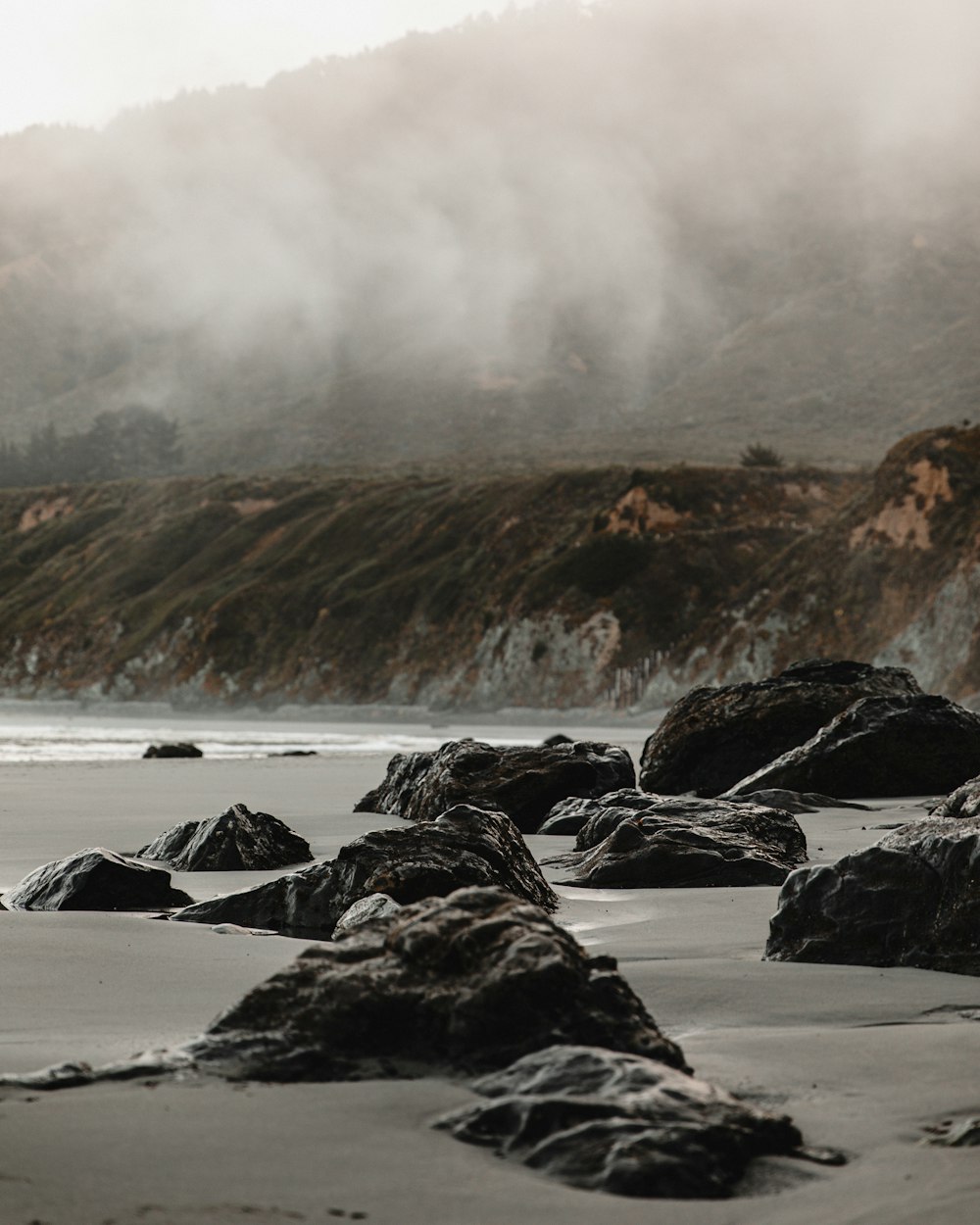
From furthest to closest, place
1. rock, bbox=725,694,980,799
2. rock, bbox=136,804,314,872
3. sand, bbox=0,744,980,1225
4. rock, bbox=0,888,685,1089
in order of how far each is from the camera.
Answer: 1. rock, bbox=725,694,980,799
2. rock, bbox=136,804,314,872
3. rock, bbox=0,888,685,1089
4. sand, bbox=0,744,980,1225

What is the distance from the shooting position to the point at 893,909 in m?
4.76

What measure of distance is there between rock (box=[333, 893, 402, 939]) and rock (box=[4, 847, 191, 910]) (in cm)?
138

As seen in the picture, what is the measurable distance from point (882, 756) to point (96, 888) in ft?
25.6

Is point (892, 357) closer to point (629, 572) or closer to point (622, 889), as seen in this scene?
point (629, 572)

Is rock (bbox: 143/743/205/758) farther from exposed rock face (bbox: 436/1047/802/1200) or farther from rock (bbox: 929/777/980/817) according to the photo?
exposed rock face (bbox: 436/1047/802/1200)

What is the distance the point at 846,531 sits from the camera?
54406mm

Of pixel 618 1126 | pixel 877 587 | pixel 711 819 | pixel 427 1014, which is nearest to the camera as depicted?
pixel 618 1126

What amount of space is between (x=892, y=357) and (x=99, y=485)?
83070 millimetres

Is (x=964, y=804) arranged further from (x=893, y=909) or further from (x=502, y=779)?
(x=502, y=779)

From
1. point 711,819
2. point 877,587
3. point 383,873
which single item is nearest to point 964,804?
point 711,819

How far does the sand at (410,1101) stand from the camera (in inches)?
97.7

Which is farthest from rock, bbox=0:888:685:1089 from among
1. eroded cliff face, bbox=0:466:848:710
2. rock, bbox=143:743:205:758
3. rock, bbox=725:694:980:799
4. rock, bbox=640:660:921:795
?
eroded cliff face, bbox=0:466:848:710

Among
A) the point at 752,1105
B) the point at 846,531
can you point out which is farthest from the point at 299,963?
the point at 846,531

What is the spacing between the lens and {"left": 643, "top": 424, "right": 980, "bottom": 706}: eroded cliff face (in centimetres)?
4731
